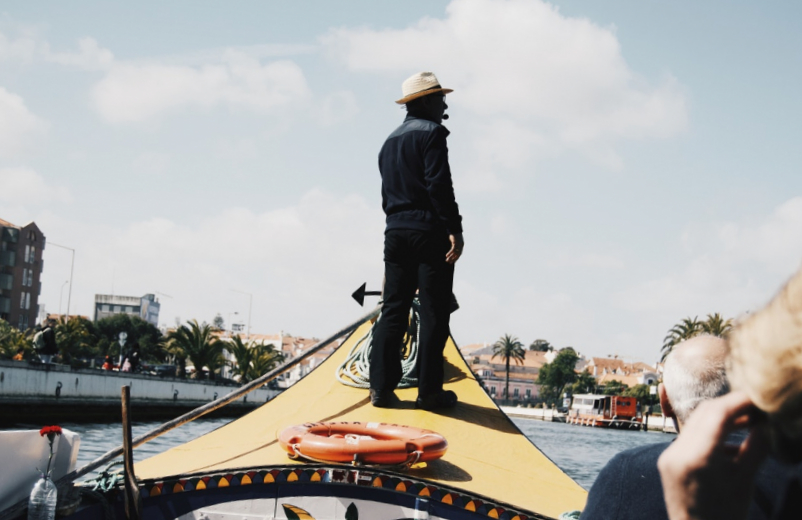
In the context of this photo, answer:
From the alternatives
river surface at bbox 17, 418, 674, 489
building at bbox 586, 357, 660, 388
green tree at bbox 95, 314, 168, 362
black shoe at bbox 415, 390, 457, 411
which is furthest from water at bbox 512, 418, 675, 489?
building at bbox 586, 357, 660, 388

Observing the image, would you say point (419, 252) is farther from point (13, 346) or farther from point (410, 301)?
point (13, 346)

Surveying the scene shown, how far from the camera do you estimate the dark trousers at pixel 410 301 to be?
378 centimetres

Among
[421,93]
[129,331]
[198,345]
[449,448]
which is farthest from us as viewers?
[129,331]

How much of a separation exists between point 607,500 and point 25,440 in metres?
2.20

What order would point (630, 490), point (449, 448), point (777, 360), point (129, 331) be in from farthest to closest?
point (129, 331) < point (449, 448) < point (630, 490) < point (777, 360)

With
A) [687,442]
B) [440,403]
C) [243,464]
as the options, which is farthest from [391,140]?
[687,442]

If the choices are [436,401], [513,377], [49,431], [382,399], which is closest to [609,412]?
[513,377]

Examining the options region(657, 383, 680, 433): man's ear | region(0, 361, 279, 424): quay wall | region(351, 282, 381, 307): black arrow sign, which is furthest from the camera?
region(0, 361, 279, 424): quay wall

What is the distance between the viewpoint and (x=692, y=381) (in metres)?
1.55

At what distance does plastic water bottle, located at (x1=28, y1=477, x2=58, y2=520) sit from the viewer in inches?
107

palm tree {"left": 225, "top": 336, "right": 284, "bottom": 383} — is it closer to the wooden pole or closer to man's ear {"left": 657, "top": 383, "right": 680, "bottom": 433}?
the wooden pole

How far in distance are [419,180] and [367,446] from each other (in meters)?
1.49

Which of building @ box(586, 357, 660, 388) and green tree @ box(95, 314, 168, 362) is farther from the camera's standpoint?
building @ box(586, 357, 660, 388)

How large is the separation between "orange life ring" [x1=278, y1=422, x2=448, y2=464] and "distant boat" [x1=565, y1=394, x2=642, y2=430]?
6600cm
